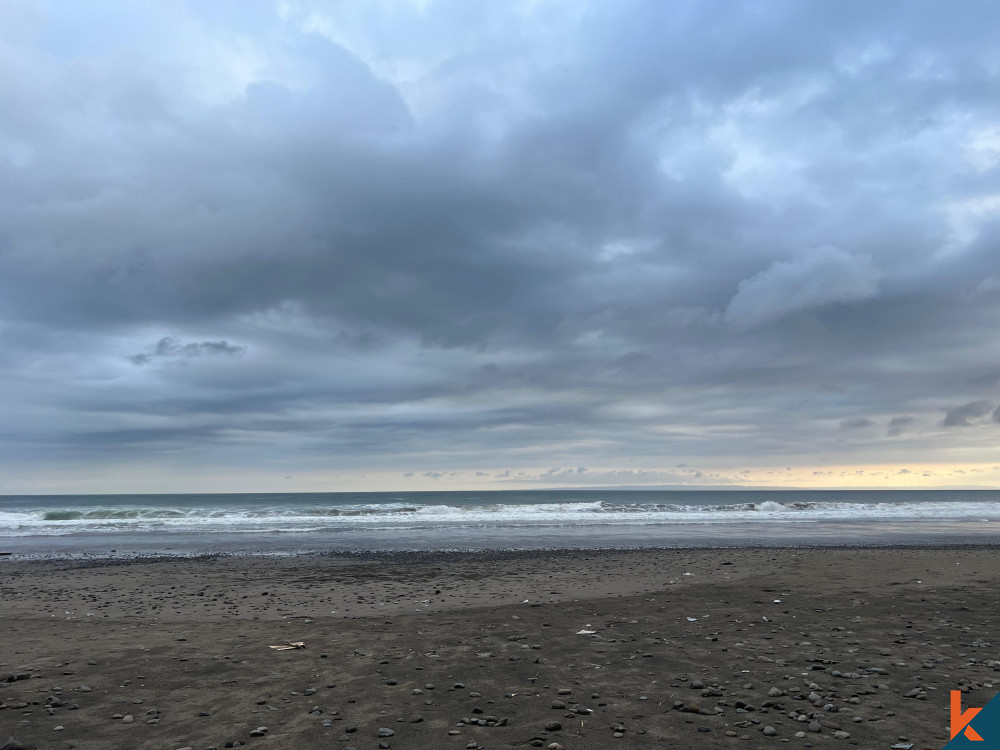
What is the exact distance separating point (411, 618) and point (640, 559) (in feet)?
35.9

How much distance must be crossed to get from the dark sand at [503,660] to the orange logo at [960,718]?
0.35 ft

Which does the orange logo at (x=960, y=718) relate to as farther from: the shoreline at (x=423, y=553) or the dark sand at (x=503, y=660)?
the shoreline at (x=423, y=553)

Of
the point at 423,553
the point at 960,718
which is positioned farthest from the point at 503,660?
the point at 423,553

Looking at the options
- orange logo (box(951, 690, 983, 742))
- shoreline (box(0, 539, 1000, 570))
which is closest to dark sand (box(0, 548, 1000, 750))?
orange logo (box(951, 690, 983, 742))

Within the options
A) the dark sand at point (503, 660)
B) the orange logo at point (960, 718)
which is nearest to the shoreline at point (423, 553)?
the dark sand at point (503, 660)

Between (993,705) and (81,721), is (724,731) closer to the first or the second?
(993,705)

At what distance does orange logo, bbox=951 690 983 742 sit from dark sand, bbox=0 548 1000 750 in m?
0.11

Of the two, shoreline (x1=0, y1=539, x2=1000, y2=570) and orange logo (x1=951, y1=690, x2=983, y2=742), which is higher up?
orange logo (x1=951, y1=690, x2=983, y2=742)

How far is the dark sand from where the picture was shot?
5715 mm

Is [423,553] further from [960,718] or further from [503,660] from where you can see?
[960,718]

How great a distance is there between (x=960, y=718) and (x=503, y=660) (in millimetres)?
4879

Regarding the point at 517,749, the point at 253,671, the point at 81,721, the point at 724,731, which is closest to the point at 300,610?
the point at 253,671

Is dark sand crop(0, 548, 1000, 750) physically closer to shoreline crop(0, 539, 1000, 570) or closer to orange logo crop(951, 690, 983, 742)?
orange logo crop(951, 690, 983, 742)

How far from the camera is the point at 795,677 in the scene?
23.1ft
